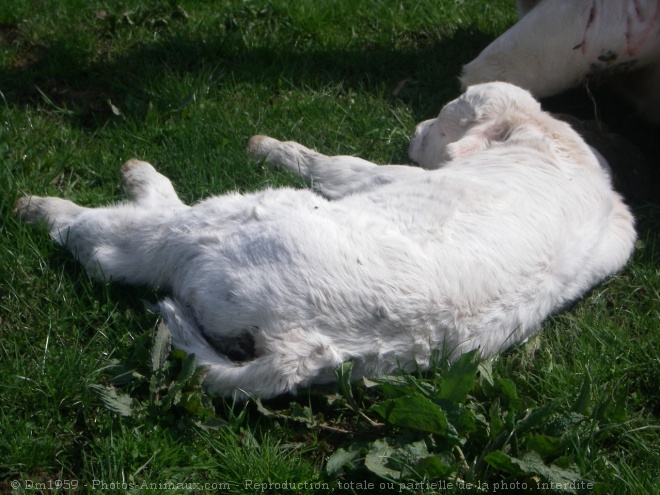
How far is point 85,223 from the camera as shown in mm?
4102

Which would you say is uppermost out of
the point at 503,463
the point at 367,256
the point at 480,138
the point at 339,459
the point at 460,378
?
the point at 367,256

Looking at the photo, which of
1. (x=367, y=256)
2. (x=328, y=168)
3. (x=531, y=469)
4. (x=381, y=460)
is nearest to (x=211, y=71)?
(x=328, y=168)

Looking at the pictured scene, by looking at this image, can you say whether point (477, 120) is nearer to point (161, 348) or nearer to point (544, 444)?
point (544, 444)

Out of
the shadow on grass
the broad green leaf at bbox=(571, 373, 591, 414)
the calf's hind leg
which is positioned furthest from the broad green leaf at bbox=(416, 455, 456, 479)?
the shadow on grass

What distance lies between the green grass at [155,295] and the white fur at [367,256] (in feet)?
0.53

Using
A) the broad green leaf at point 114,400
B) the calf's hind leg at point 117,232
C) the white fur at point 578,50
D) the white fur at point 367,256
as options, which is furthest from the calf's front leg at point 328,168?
the broad green leaf at point 114,400

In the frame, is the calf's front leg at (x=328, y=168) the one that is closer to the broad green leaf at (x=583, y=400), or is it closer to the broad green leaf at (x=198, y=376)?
the broad green leaf at (x=583, y=400)

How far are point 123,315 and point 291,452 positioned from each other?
42.4 inches

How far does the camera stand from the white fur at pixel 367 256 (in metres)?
3.28

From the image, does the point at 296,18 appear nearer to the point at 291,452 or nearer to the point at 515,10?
the point at 515,10

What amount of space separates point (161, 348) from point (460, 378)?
1.23m

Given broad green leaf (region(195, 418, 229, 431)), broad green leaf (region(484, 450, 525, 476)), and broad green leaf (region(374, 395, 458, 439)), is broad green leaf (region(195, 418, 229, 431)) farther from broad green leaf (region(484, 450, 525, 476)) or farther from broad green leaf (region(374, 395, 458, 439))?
broad green leaf (region(484, 450, 525, 476))

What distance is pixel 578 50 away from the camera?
5.54 meters

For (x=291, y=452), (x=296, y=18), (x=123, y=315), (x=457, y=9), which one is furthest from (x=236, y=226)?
(x=457, y=9)
